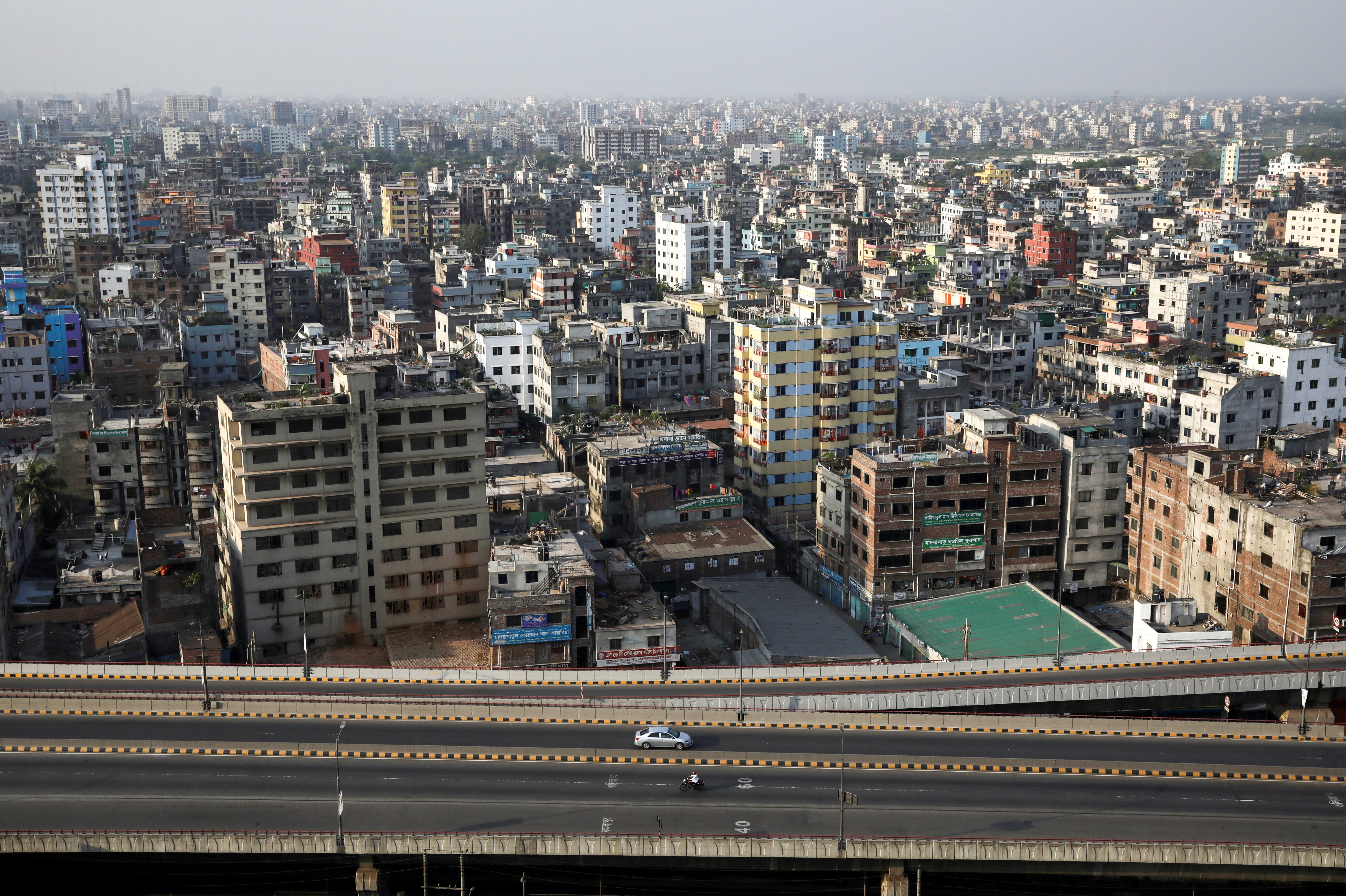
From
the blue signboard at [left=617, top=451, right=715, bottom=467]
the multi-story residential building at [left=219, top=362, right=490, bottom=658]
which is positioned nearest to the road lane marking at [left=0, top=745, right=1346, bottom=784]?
the multi-story residential building at [left=219, top=362, right=490, bottom=658]

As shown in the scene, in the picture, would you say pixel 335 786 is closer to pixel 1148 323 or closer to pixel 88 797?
pixel 88 797

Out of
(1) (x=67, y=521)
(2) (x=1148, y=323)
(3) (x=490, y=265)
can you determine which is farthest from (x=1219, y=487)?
(3) (x=490, y=265)

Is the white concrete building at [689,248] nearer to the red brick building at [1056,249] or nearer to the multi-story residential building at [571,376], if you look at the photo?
the red brick building at [1056,249]

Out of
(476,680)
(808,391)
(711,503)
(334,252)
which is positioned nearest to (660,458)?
(711,503)

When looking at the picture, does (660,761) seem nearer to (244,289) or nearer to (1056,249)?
(244,289)

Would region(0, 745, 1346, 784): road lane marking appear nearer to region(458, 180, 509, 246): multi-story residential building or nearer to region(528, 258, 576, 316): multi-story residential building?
region(528, 258, 576, 316): multi-story residential building

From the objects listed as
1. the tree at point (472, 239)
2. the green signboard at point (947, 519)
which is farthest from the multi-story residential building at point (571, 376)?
the tree at point (472, 239)
